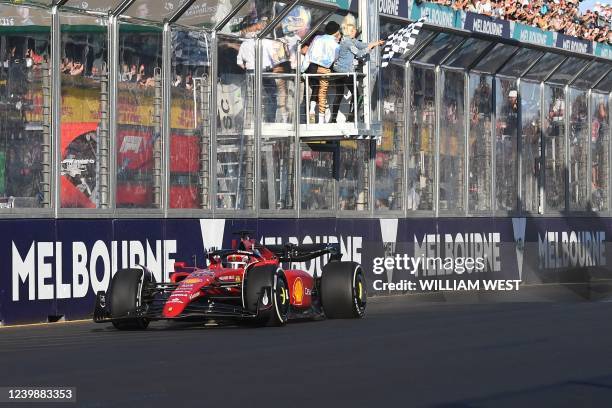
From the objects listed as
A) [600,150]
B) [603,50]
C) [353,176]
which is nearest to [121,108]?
[353,176]

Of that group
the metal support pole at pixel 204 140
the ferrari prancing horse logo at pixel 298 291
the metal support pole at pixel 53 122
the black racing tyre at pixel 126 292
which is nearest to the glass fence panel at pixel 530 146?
the metal support pole at pixel 204 140

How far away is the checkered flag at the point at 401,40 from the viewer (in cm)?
2609

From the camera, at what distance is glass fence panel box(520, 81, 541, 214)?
1319 inches

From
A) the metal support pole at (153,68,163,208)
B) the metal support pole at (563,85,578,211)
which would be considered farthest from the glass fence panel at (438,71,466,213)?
the metal support pole at (153,68,163,208)

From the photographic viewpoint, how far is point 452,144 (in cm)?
3033

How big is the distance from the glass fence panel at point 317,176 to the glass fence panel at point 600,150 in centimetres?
1333

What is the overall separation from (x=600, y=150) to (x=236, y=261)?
75.1 feet

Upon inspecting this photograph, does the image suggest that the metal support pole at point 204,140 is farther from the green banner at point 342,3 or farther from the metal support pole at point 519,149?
the metal support pole at point 519,149

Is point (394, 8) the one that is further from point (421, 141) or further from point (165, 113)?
point (165, 113)

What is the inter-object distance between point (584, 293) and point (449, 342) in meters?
15.6

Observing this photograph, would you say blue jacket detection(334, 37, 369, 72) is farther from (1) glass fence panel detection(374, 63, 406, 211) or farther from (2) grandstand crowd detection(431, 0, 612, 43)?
(2) grandstand crowd detection(431, 0, 612, 43)

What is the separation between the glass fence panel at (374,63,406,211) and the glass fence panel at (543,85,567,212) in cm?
751

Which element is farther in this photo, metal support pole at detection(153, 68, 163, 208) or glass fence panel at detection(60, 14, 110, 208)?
metal support pole at detection(153, 68, 163, 208)

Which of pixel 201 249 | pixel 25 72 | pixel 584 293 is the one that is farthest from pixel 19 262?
pixel 584 293
